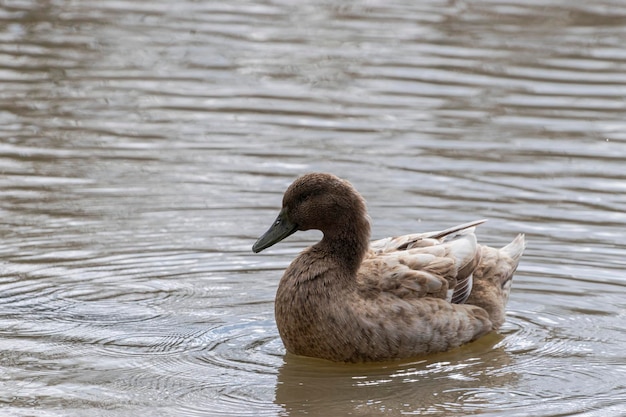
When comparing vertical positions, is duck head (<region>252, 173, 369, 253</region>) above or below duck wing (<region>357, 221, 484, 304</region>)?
above

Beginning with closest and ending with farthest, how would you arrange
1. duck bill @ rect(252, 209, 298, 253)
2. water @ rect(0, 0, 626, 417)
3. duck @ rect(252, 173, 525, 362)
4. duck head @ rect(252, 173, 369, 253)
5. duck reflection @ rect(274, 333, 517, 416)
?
1. duck reflection @ rect(274, 333, 517, 416)
2. water @ rect(0, 0, 626, 417)
3. duck @ rect(252, 173, 525, 362)
4. duck head @ rect(252, 173, 369, 253)
5. duck bill @ rect(252, 209, 298, 253)

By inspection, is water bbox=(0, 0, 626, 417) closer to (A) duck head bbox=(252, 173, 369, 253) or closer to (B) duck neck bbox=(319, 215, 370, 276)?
(B) duck neck bbox=(319, 215, 370, 276)

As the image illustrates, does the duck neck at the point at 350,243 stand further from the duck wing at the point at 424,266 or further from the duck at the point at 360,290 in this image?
the duck wing at the point at 424,266

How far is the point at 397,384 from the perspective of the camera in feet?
28.0

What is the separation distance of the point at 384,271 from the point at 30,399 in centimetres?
259

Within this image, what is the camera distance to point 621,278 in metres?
10.3

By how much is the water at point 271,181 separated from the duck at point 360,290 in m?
0.15

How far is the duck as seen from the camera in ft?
29.0

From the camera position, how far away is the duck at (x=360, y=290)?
885cm

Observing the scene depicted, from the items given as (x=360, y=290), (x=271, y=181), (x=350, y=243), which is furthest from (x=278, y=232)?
(x=271, y=181)

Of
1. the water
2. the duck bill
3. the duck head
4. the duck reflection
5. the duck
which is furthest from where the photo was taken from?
the duck bill

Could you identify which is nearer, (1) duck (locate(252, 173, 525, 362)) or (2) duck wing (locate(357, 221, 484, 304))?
(1) duck (locate(252, 173, 525, 362))

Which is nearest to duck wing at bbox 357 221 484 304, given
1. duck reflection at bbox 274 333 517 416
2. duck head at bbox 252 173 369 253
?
duck head at bbox 252 173 369 253

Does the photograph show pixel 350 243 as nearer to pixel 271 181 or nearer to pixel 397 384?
pixel 397 384
